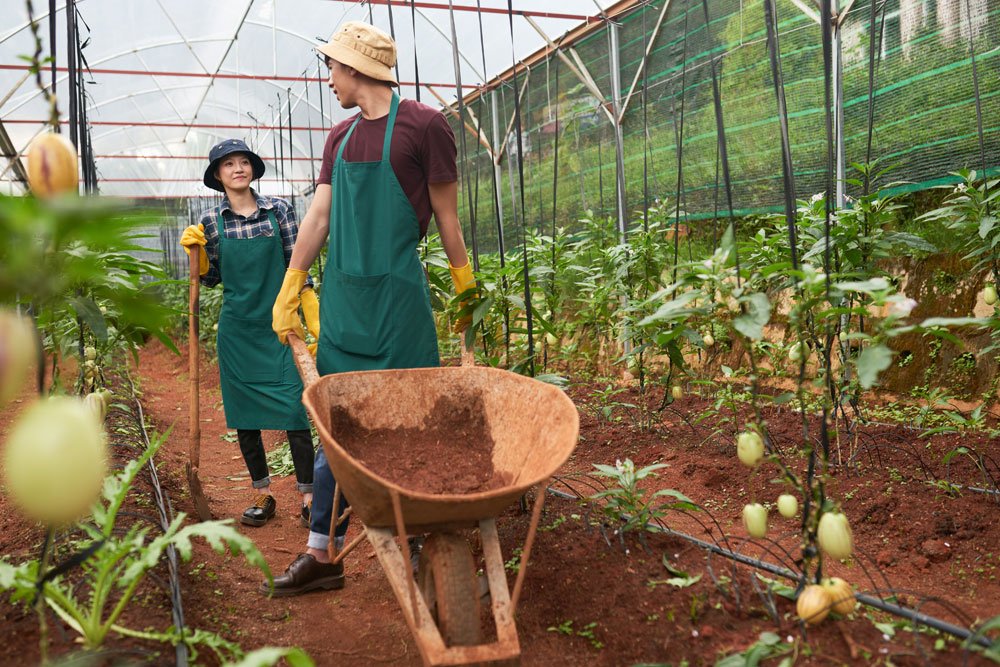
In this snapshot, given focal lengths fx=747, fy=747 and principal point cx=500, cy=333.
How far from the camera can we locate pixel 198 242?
3.24 m

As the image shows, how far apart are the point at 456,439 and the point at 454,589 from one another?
578 mm

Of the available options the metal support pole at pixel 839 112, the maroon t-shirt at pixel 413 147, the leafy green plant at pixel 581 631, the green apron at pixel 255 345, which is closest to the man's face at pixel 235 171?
the green apron at pixel 255 345

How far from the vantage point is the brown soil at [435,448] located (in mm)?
1993

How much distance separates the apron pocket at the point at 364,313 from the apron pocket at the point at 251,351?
103 cm

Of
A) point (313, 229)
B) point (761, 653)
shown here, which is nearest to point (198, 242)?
point (313, 229)

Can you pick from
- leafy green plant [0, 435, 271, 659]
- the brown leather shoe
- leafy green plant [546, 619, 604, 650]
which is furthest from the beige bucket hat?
leafy green plant [546, 619, 604, 650]

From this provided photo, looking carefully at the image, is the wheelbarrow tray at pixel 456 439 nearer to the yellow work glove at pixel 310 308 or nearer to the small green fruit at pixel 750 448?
the small green fruit at pixel 750 448

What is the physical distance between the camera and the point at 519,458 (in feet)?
6.47

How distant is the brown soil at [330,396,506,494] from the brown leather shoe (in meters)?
0.61

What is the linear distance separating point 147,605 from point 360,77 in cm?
167

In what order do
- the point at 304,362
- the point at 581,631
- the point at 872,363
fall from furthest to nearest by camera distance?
the point at 304,362 → the point at 581,631 → the point at 872,363

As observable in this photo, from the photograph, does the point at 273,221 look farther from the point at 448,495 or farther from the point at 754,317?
the point at 754,317

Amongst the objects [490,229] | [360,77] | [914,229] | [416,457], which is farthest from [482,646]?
[490,229]

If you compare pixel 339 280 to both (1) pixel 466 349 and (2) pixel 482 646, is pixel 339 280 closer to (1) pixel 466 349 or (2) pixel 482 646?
(1) pixel 466 349
